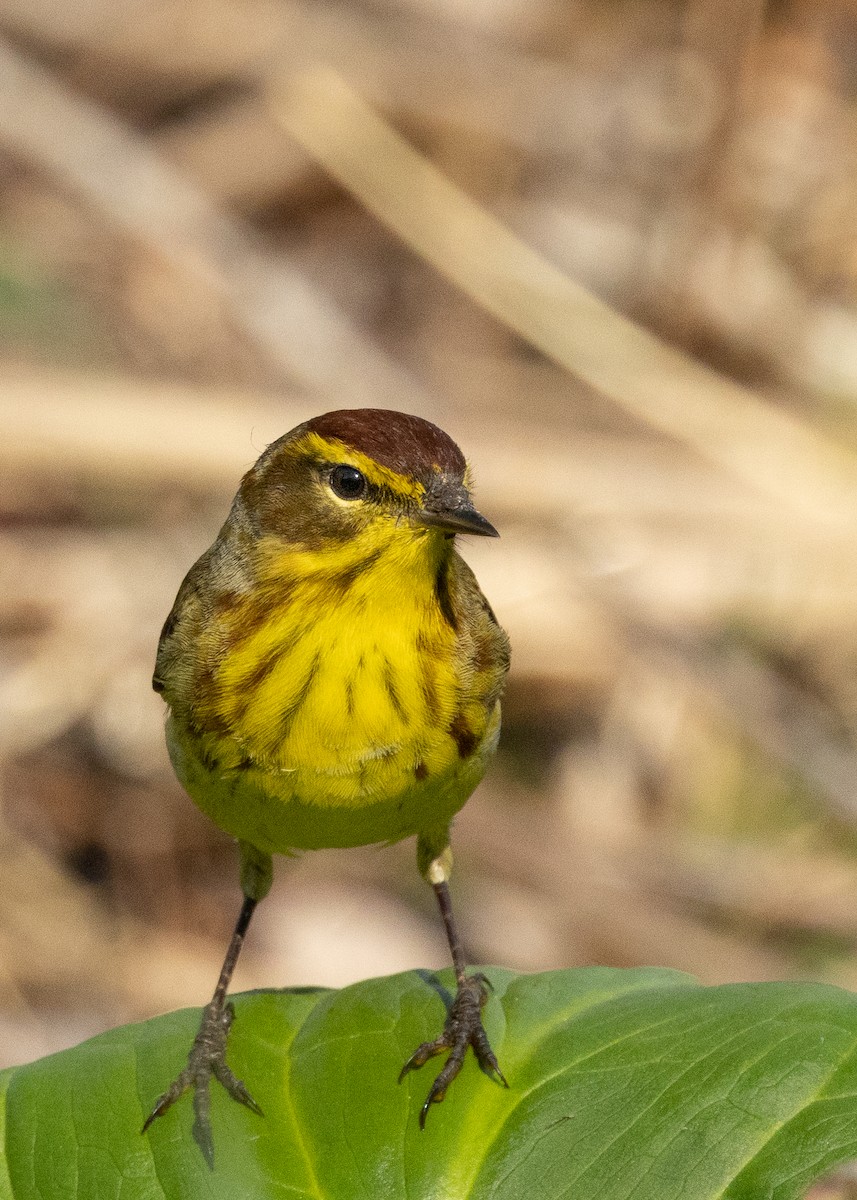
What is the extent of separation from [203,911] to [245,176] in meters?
4.23

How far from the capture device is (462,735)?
10.9 ft

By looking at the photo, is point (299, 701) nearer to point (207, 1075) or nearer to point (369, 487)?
point (369, 487)

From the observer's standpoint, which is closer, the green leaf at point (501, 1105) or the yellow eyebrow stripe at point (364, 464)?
the green leaf at point (501, 1105)

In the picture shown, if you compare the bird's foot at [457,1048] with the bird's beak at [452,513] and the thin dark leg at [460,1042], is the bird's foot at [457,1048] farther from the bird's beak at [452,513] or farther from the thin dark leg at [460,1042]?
the bird's beak at [452,513]

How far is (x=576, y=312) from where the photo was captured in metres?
8.03

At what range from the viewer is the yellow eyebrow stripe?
128 inches

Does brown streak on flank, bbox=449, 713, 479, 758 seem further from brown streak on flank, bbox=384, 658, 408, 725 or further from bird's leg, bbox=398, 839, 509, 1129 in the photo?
bird's leg, bbox=398, 839, 509, 1129

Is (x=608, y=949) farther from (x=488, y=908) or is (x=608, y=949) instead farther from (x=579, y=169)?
(x=579, y=169)

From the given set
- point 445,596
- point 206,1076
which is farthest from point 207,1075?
point 445,596

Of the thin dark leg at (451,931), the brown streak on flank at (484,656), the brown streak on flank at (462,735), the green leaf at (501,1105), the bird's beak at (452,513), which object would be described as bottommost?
the green leaf at (501,1105)

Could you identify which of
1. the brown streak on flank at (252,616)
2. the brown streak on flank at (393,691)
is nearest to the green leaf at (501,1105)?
the brown streak on flank at (393,691)

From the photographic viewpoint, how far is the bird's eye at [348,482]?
10.9ft

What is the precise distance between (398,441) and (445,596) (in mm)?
338

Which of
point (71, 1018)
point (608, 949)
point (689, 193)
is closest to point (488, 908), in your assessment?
point (608, 949)
